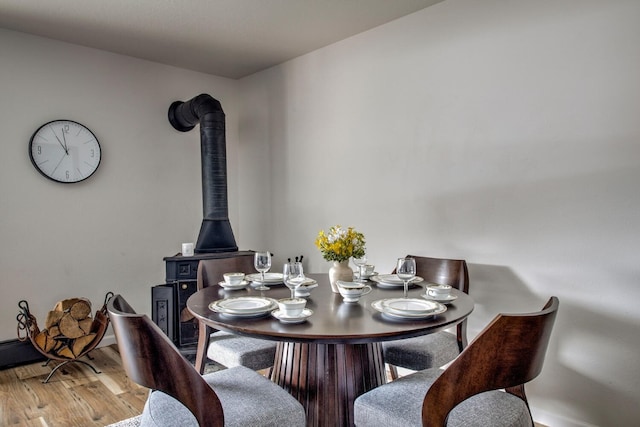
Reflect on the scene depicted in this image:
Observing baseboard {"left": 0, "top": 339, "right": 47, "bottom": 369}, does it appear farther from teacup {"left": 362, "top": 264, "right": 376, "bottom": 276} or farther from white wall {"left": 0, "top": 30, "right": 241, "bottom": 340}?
teacup {"left": 362, "top": 264, "right": 376, "bottom": 276}

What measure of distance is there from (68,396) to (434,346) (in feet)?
7.37

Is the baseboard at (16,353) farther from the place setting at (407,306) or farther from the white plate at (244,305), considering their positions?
the place setting at (407,306)

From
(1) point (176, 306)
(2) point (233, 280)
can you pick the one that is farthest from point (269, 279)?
(1) point (176, 306)

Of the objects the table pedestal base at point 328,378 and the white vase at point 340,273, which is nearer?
the table pedestal base at point 328,378

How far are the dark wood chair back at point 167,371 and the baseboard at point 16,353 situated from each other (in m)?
2.45

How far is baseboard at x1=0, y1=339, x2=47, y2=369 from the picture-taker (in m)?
2.97

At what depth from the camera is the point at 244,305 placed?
1669 mm

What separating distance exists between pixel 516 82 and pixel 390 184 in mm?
1033

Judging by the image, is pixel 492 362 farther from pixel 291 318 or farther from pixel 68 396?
pixel 68 396

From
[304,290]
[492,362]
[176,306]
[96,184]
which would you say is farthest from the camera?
[96,184]

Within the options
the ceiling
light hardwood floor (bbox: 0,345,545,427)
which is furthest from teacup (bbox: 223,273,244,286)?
the ceiling

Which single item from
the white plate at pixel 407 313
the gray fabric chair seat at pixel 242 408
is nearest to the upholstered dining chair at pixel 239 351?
the gray fabric chair seat at pixel 242 408

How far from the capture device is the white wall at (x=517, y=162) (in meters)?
2.01

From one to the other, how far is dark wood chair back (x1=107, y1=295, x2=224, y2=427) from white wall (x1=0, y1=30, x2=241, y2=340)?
8.31 feet
